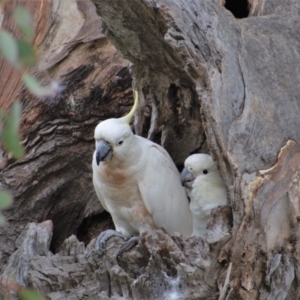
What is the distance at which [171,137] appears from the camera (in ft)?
9.78

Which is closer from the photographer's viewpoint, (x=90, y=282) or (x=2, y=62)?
(x=90, y=282)

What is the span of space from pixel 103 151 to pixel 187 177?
1.68 feet

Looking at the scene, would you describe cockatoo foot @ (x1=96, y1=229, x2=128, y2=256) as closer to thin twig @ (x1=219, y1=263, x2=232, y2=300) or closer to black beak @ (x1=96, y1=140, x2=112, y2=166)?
black beak @ (x1=96, y1=140, x2=112, y2=166)

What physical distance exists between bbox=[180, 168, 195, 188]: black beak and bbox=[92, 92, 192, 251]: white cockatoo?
4cm

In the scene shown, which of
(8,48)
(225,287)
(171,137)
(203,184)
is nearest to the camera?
(8,48)

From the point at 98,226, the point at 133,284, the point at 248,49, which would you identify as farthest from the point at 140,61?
the point at 98,226

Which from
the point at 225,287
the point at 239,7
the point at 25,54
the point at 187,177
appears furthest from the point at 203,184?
the point at 25,54

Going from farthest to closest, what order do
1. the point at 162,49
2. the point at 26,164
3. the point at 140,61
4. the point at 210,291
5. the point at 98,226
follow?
the point at 98,226 < the point at 26,164 < the point at 140,61 < the point at 162,49 < the point at 210,291

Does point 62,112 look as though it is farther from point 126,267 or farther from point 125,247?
point 126,267

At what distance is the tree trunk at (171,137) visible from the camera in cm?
208

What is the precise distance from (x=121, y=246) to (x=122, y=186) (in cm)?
34

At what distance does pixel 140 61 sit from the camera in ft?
8.67

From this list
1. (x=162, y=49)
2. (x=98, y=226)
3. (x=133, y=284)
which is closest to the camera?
(x=133, y=284)

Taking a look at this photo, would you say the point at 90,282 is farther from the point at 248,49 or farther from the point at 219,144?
the point at 248,49
